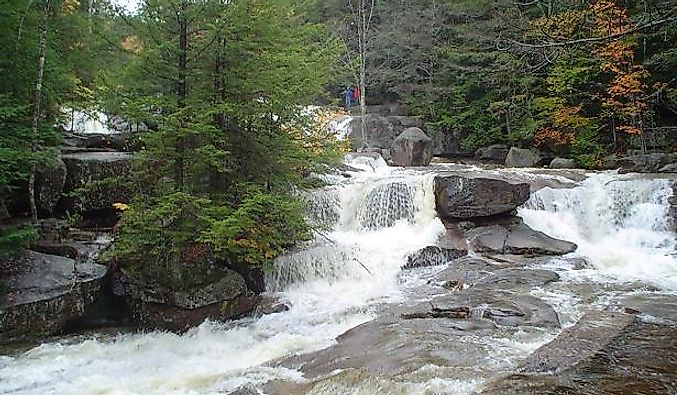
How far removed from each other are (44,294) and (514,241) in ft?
29.4

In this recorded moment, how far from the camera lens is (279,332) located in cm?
800

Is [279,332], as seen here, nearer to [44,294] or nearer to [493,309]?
[493,309]

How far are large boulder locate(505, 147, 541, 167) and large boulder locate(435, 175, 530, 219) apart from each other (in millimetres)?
7352

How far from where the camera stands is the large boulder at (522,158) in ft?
64.5

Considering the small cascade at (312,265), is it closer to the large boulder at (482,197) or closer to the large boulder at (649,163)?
the large boulder at (482,197)

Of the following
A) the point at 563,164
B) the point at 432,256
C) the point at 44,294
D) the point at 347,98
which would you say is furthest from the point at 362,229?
the point at 347,98

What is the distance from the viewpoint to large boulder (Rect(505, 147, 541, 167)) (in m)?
19.7

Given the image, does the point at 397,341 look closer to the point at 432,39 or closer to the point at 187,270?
the point at 187,270

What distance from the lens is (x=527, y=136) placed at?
20797 mm

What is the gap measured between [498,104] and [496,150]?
2.02m

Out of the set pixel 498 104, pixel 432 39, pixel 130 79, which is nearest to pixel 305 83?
pixel 130 79

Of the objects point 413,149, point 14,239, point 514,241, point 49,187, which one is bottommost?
point 514,241

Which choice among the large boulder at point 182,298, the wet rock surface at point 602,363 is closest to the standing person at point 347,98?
the large boulder at point 182,298

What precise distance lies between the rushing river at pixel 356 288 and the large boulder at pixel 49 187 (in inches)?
137
